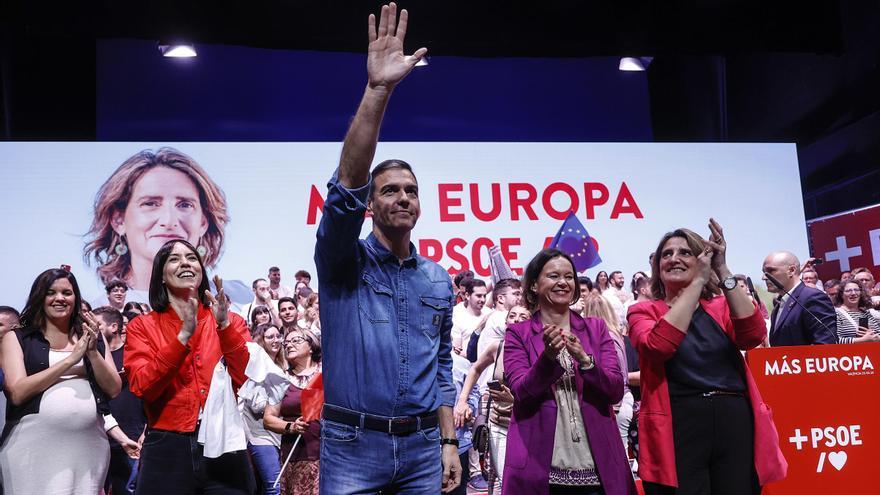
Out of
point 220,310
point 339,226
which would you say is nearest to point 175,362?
point 220,310

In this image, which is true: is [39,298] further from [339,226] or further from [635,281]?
[635,281]

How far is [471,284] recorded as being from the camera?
8.10 metres

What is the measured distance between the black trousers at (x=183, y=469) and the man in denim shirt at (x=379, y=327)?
105 cm

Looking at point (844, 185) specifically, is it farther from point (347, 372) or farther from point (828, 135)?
point (347, 372)

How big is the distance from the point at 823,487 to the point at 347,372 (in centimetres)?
308

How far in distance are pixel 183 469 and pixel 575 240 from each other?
8.28 m

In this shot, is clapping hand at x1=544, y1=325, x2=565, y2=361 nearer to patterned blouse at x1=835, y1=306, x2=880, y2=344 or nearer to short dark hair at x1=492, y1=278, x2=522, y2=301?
short dark hair at x1=492, y1=278, x2=522, y2=301

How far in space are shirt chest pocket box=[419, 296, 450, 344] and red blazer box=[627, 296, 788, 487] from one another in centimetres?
119

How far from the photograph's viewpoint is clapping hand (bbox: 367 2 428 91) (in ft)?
6.79

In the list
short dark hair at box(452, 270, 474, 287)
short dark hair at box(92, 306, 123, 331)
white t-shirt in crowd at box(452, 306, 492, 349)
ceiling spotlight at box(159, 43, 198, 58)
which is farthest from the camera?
ceiling spotlight at box(159, 43, 198, 58)

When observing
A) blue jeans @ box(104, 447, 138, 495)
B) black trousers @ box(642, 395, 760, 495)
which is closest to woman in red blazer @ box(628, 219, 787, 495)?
black trousers @ box(642, 395, 760, 495)

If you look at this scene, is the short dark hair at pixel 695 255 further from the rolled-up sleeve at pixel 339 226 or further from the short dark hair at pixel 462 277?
the short dark hair at pixel 462 277

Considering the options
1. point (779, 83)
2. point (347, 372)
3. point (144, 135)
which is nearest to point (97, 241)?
point (144, 135)

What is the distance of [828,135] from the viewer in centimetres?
1217
